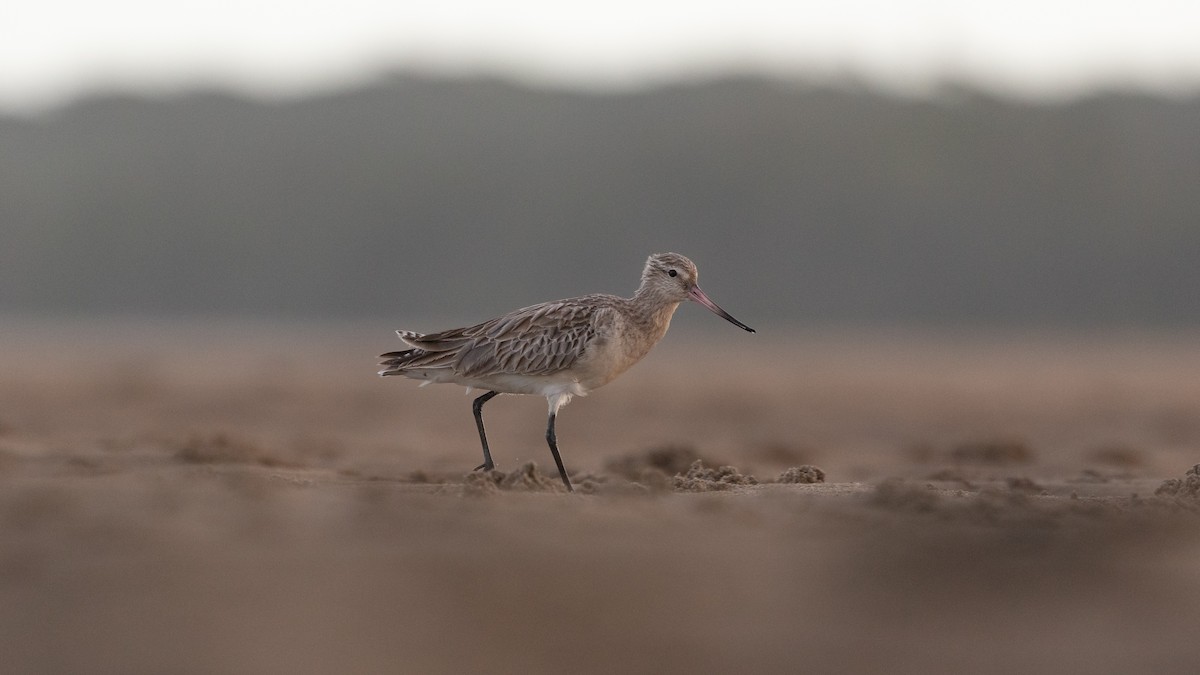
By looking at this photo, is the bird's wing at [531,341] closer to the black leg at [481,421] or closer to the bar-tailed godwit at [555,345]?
the bar-tailed godwit at [555,345]

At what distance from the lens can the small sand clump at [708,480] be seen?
998cm

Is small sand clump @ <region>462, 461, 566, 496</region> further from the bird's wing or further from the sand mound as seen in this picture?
the sand mound

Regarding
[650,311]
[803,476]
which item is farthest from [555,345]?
[803,476]

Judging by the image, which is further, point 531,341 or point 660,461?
point 660,461

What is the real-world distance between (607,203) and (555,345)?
4594 cm

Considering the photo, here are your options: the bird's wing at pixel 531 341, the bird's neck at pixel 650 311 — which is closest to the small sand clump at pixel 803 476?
the bird's neck at pixel 650 311

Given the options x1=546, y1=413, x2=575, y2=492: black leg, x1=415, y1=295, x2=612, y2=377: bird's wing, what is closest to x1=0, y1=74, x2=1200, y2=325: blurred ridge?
x1=415, y1=295, x2=612, y2=377: bird's wing

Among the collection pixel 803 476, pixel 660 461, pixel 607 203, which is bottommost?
pixel 803 476

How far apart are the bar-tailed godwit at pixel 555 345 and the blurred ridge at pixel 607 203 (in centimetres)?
3587

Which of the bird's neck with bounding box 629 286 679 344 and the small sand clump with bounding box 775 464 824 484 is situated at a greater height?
the bird's neck with bounding box 629 286 679 344

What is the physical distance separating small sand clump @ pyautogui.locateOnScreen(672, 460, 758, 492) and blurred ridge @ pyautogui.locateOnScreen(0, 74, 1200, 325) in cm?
3595

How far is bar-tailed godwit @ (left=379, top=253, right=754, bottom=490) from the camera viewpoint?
10328mm

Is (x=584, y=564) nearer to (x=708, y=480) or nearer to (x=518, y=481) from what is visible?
(x=518, y=481)

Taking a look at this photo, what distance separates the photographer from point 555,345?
1033 centimetres
